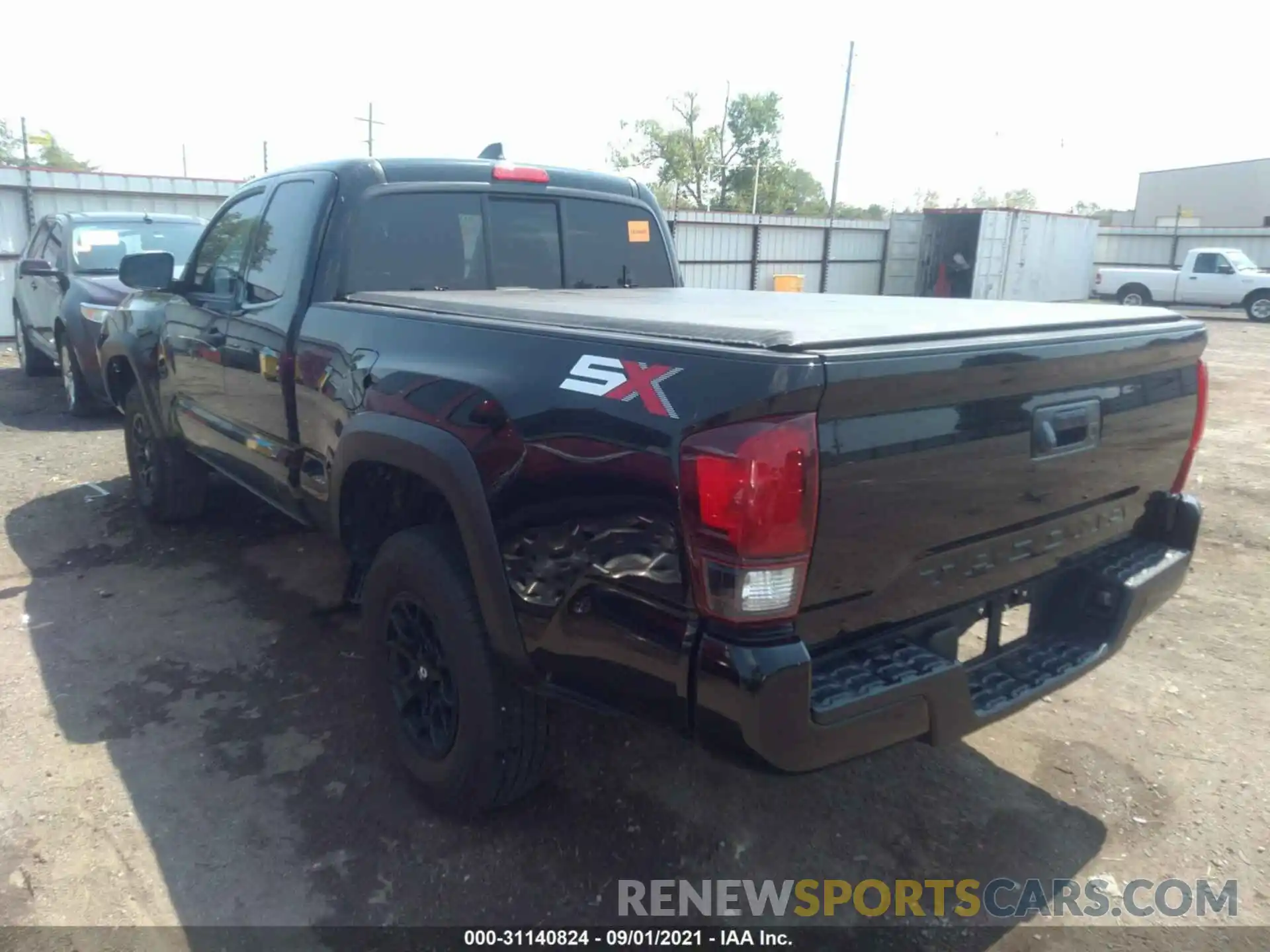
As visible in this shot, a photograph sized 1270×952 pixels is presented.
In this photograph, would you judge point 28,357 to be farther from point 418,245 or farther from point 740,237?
point 740,237

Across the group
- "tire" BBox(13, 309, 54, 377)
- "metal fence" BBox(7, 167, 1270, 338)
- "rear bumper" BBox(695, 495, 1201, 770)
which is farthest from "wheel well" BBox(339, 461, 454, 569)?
"tire" BBox(13, 309, 54, 377)

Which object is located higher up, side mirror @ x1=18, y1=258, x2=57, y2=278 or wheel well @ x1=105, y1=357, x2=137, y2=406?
side mirror @ x1=18, y1=258, x2=57, y2=278

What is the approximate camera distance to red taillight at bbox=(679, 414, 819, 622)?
1.91 m

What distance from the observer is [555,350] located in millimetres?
2389

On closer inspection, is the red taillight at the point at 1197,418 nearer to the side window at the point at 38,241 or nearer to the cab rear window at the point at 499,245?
the cab rear window at the point at 499,245

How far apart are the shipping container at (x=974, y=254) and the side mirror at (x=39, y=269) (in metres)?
19.3

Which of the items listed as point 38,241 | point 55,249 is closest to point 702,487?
point 55,249

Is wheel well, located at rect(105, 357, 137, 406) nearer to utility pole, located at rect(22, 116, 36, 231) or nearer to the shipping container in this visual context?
utility pole, located at rect(22, 116, 36, 231)

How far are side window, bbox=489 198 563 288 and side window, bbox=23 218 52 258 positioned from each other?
7.73m

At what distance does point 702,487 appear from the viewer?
1.95 m

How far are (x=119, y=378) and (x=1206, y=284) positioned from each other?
1004 inches

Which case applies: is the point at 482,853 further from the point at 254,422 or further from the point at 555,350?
the point at 254,422

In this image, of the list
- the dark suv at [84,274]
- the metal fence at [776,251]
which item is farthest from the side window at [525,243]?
the metal fence at [776,251]

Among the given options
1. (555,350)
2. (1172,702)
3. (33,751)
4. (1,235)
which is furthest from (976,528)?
(1,235)
